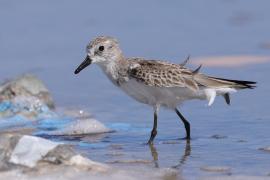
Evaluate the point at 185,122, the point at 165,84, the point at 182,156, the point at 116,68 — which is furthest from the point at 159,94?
the point at 182,156

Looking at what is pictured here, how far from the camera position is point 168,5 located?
1360 cm

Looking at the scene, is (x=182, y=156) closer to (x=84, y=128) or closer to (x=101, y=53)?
(x=84, y=128)

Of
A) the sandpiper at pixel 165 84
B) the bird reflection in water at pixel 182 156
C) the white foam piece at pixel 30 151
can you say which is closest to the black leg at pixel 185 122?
the sandpiper at pixel 165 84

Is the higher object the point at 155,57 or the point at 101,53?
the point at 101,53

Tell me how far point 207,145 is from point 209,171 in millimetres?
1079

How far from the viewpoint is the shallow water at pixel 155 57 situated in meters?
7.43

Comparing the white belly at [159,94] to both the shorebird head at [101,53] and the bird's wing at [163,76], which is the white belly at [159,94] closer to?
the bird's wing at [163,76]

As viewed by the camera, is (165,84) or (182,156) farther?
(165,84)

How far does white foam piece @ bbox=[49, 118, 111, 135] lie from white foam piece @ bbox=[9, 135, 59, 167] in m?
2.08

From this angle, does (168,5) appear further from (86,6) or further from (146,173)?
(146,173)

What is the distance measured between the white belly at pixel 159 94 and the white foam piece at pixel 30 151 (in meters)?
1.98

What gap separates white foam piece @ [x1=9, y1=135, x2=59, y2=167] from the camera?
20.1ft

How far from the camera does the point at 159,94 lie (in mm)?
8117

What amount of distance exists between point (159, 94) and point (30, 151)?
2.18 m
